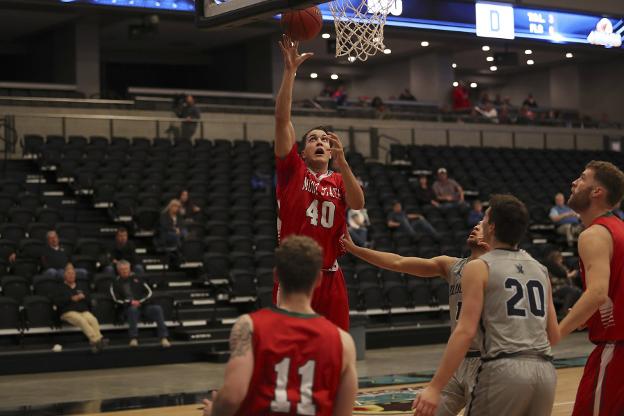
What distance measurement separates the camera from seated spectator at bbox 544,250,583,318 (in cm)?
1670

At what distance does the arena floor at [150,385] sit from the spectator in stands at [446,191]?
5.90 m

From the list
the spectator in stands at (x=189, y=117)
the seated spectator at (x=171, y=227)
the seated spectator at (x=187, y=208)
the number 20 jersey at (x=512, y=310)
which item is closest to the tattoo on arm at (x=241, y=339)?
the number 20 jersey at (x=512, y=310)

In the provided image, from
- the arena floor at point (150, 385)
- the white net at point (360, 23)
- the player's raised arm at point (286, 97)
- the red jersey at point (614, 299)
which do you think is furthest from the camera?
the arena floor at point (150, 385)

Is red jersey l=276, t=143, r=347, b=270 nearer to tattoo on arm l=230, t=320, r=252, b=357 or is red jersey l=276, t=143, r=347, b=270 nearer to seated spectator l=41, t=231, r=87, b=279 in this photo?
tattoo on arm l=230, t=320, r=252, b=357

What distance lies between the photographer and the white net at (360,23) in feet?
28.3

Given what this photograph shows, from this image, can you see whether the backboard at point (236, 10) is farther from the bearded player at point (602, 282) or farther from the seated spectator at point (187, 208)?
the seated spectator at point (187, 208)

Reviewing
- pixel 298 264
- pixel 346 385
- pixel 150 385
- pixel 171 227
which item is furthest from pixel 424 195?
pixel 298 264

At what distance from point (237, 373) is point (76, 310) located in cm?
998

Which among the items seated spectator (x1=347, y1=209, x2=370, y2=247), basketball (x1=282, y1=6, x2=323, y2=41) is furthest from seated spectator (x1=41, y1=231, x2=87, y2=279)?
basketball (x1=282, y1=6, x2=323, y2=41)

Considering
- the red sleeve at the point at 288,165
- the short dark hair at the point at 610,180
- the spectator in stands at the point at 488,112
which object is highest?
the spectator in stands at the point at 488,112

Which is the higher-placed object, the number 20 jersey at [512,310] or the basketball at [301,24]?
the basketball at [301,24]

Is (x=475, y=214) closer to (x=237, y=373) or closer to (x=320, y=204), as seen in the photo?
(x=320, y=204)

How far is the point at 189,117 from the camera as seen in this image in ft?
69.4

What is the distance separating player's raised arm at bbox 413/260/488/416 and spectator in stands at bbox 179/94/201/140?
1712 centimetres
